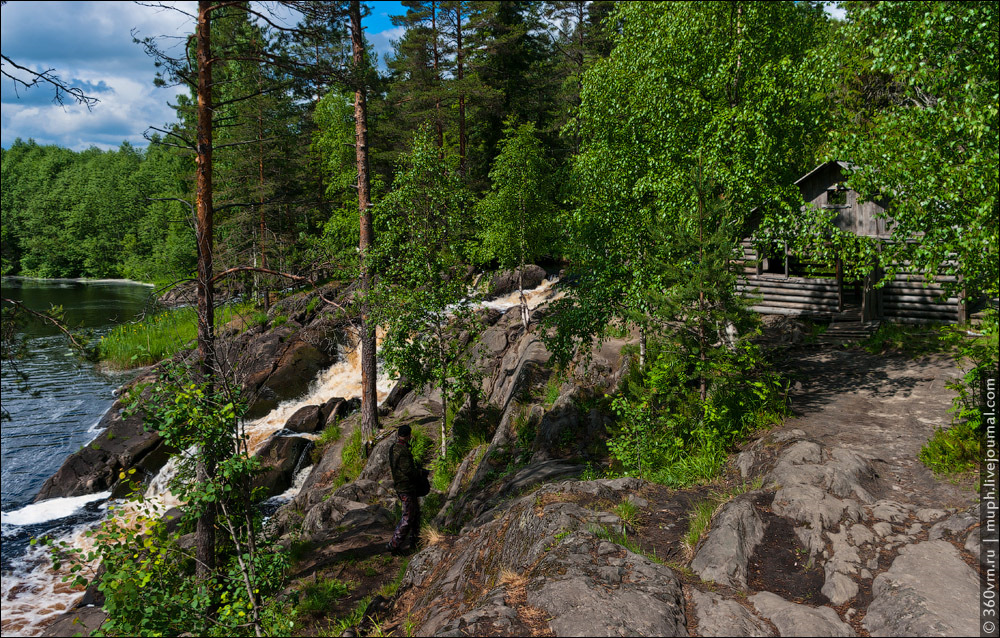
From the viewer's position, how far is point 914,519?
643 centimetres

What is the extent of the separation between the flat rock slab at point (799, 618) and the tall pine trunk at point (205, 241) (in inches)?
269

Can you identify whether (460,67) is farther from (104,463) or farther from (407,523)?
(407,523)

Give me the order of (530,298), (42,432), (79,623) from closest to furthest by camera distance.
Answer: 1. (79,623)
2. (42,432)
3. (530,298)

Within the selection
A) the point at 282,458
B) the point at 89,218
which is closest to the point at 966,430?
the point at 282,458

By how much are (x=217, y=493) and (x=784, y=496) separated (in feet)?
21.9

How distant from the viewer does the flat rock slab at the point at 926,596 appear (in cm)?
457

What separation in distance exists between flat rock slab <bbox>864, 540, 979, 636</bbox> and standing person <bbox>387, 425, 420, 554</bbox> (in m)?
6.63

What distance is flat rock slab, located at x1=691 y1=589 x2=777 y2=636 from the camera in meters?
4.75

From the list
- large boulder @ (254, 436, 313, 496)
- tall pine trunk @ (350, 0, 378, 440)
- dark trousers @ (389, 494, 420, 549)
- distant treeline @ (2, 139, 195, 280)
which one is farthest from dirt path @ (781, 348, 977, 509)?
distant treeline @ (2, 139, 195, 280)

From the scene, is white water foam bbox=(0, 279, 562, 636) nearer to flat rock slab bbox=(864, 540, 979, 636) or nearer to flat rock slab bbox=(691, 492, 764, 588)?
flat rock slab bbox=(691, 492, 764, 588)

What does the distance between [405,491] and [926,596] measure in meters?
7.12

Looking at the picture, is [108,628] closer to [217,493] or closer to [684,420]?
[217,493]

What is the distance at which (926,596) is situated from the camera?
493 centimetres

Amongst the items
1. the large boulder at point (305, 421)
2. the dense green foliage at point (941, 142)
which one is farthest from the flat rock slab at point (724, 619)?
the large boulder at point (305, 421)
